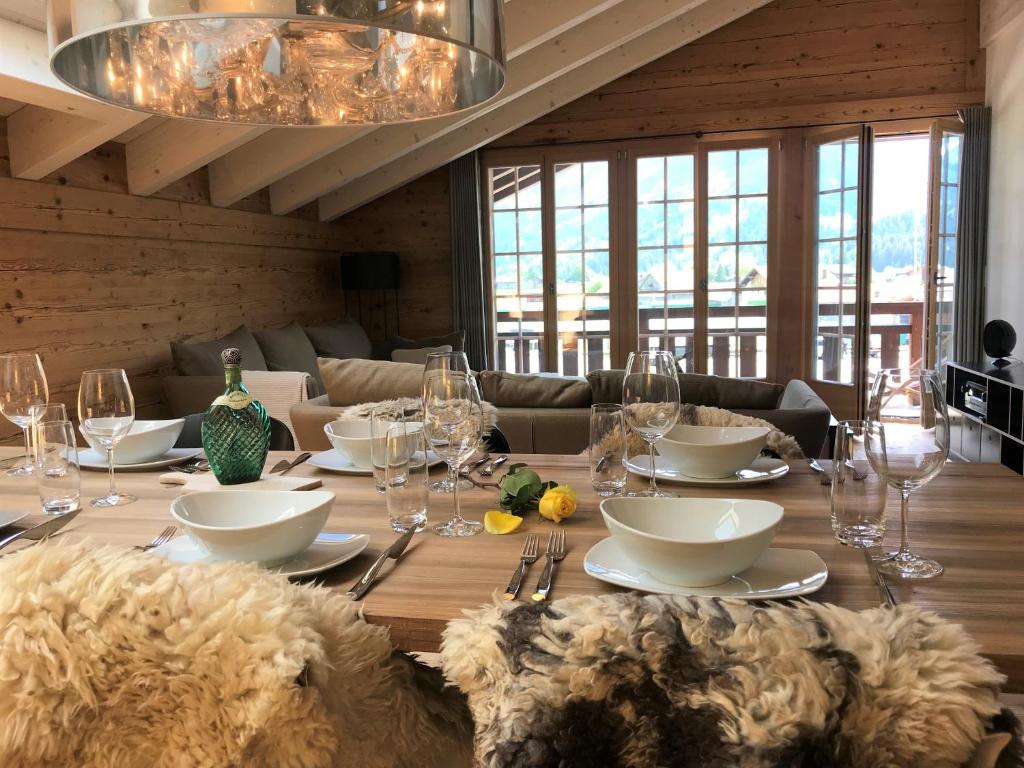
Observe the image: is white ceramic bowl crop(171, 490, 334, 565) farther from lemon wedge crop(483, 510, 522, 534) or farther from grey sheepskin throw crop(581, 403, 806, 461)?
grey sheepskin throw crop(581, 403, 806, 461)

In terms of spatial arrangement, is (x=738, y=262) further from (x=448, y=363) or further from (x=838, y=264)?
(x=448, y=363)

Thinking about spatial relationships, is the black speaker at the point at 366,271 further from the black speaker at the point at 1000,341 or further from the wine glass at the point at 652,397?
the wine glass at the point at 652,397

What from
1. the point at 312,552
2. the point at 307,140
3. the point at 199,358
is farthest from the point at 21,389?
the point at 307,140

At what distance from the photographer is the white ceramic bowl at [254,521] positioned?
106 cm

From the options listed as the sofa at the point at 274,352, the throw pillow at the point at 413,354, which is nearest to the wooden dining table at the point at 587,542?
the sofa at the point at 274,352

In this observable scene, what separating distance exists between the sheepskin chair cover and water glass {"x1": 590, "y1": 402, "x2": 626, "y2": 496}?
75 centimetres

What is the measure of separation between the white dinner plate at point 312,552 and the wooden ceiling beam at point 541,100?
17.3ft

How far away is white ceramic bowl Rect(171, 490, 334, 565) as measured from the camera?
106 centimetres

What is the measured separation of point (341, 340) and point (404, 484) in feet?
15.6

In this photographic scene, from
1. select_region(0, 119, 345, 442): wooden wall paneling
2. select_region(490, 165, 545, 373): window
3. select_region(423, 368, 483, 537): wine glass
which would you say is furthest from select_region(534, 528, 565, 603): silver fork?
select_region(490, 165, 545, 373): window

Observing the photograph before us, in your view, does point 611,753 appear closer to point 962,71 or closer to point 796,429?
point 796,429

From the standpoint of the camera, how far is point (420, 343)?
19.8 feet

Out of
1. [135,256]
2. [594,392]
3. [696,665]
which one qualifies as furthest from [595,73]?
[696,665]

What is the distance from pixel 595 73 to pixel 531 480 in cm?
525
